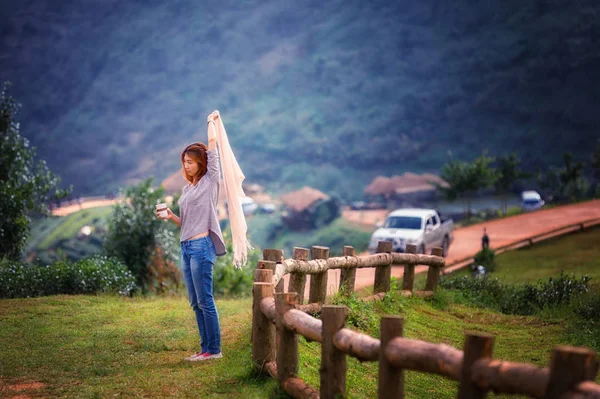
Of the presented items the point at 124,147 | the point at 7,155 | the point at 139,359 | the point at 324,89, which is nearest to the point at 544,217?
the point at 7,155

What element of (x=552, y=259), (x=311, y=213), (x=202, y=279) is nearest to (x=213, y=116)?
(x=202, y=279)

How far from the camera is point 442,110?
77062 mm

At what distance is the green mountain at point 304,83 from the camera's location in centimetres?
6631

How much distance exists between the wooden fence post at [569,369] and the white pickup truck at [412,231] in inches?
678

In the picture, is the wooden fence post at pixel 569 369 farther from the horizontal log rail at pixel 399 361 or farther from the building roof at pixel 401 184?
the building roof at pixel 401 184

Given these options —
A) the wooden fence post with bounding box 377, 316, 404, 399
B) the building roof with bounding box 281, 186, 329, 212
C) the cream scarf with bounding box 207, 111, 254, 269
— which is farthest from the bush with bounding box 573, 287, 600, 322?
the building roof with bounding box 281, 186, 329, 212

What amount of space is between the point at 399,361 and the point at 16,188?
14.8 m

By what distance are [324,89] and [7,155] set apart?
227 feet

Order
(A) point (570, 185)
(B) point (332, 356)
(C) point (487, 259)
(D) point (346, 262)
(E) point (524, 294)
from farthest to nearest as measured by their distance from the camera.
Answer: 1. (A) point (570, 185)
2. (C) point (487, 259)
3. (E) point (524, 294)
4. (D) point (346, 262)
5. (B) point (332, 356)

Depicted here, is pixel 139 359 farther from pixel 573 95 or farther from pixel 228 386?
pixel 573 95

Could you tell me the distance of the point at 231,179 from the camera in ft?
21.4

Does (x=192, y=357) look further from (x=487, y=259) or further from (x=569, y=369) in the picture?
(x=487, y=259)

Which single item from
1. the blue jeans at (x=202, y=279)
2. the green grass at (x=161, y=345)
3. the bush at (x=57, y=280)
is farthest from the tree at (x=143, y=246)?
the blue jeans at (x=202, y=279)

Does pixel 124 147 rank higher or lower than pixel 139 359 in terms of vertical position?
higher
